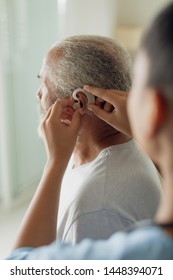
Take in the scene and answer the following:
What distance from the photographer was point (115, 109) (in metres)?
1.08

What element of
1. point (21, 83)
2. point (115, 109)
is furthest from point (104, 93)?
point (21, 83)

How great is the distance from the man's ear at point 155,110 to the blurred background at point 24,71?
1.72m

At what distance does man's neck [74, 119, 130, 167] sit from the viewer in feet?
3.97

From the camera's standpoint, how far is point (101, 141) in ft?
3.99

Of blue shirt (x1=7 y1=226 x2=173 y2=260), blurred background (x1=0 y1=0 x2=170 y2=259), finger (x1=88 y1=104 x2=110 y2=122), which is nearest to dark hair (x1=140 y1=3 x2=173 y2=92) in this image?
blue shirt (x1=7 y1=226 x2=173 y2=260)

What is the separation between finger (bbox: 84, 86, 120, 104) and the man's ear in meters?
0.51

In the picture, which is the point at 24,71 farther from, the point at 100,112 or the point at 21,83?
the point at 100,112

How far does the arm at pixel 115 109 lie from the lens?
1.07m

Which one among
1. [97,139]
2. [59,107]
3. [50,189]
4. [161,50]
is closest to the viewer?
[161,50]

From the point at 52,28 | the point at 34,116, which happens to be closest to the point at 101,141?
the point at 34,116

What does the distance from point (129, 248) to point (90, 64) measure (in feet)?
2.15

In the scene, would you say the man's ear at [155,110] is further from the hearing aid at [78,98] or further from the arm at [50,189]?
the hearing aid at [78,98]

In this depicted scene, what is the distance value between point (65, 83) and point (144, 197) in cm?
40

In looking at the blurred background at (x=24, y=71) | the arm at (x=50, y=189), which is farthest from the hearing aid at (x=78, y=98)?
the blurred background at (x=24, y=71)
